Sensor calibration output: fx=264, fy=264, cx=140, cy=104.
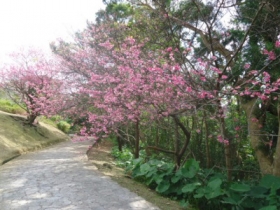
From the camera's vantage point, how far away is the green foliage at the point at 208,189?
411cm

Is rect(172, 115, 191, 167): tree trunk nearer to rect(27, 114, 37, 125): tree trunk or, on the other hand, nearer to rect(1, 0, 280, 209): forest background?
rect(1, 0, 280, 209): forest background

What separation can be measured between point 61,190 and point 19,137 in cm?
790

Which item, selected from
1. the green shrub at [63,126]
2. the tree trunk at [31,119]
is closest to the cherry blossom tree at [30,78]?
the tree trunk at [31,119]

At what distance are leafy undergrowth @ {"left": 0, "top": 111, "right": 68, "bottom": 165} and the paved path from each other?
89.8 inches

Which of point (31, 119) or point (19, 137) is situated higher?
point (31, 119)

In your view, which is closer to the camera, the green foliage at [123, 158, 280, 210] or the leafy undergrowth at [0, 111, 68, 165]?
the green foliage at [123, 158, 280, 210]

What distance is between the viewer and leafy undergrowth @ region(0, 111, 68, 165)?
396 inches

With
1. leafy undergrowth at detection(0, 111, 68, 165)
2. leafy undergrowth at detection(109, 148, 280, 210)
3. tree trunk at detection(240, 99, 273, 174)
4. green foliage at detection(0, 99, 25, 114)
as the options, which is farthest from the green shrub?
tree trunk at detection(240, 99, 273, 174)

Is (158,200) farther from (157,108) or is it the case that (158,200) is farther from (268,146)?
(268,146)

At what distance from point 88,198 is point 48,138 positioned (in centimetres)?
1127

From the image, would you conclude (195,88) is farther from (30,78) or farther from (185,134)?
(30,78)

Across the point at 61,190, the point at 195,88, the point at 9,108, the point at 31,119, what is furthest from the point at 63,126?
the point at 195,88

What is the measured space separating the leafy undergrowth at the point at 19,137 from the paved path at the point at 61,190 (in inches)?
89.8

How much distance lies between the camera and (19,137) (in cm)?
1224
